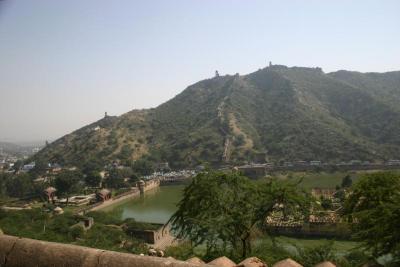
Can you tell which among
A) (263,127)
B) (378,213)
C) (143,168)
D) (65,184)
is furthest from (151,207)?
(263,127)

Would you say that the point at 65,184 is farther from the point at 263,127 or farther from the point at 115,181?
the point at 263,127

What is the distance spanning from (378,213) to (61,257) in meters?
6.09

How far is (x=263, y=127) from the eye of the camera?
279ft

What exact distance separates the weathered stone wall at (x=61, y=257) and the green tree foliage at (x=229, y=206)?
552cm

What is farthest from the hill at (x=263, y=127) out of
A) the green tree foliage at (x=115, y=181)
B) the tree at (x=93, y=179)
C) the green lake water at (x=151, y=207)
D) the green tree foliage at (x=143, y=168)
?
the tree at (x=93, y=179)

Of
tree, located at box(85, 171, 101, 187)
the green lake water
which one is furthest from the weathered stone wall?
tree, located at box(85, 171, 101, 187)

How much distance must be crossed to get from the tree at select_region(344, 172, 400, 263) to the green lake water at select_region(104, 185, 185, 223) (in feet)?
90.9

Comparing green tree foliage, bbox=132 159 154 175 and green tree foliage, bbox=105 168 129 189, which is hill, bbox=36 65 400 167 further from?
green tree foliage, bbox=105 168 129 189

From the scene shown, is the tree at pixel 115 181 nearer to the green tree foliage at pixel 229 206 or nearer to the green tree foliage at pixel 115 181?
the green tree foliage at pixel 115 181

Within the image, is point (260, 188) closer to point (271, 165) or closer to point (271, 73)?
point (271, 165)

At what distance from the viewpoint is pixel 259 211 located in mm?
10508

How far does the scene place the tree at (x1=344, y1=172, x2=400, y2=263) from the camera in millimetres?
6945

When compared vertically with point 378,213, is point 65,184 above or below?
below

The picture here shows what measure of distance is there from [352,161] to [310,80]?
59108mm
